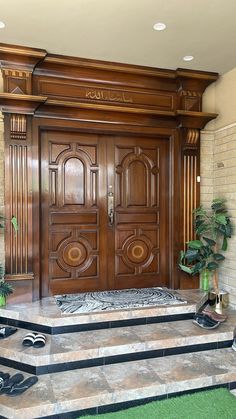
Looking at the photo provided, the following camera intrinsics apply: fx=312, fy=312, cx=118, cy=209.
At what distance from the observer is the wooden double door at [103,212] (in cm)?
370

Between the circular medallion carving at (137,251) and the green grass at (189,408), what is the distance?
6.00 feet

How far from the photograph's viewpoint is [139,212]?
3.98m

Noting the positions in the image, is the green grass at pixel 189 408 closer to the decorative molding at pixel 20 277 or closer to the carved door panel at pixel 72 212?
the decorative molding at pixel 20 277

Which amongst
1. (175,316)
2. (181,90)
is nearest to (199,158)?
(181,90)

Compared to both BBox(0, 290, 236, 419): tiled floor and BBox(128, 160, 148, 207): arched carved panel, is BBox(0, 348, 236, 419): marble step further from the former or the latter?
BBox(128, 160, 148, 207): arched carved panel

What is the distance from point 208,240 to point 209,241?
2cm

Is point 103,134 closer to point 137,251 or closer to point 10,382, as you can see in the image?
point 137,251

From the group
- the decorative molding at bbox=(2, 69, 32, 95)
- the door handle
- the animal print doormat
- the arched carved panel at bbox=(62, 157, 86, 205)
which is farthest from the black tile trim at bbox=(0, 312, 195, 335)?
the decorative molding at bbox=(2, 69, 32, 95)

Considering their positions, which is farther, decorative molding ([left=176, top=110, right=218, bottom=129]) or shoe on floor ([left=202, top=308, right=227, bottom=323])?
decorative molding ([left=176, top=110, right=218, bottom=129])

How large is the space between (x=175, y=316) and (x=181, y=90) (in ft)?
8.68

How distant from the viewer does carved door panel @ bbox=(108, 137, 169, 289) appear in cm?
391

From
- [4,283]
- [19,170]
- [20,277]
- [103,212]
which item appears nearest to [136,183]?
[103,212]

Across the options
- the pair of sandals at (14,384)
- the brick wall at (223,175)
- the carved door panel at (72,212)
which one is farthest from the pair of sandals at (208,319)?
the pair of sandals at (14,384)

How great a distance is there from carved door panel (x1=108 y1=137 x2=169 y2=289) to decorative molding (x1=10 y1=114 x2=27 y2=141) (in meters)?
1.06
